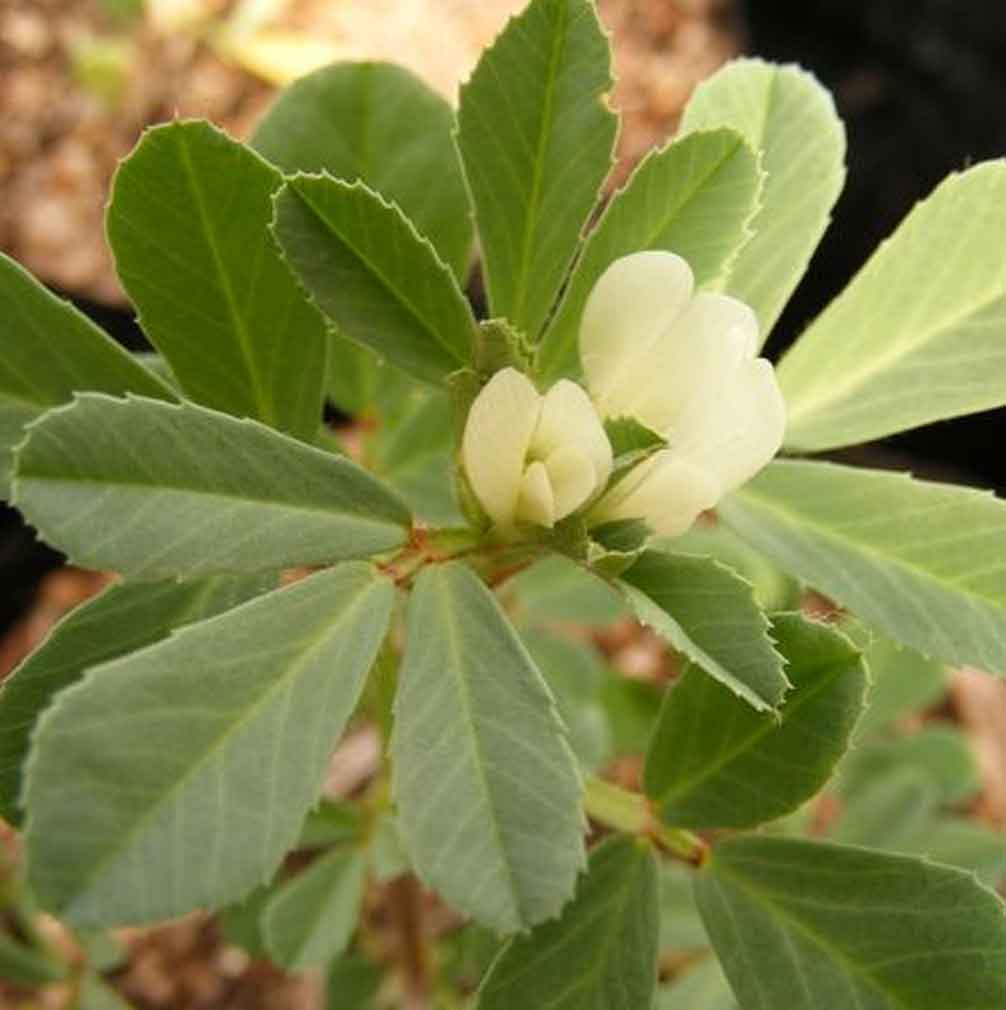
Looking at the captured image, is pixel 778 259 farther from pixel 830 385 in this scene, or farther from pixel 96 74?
pixel 96 74

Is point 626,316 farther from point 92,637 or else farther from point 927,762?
point 927,762

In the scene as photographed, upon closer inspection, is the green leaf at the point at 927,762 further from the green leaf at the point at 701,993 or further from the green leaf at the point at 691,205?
the green leaf at the point at 691,205

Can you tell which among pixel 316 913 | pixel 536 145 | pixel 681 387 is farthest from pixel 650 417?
pixel 316 913

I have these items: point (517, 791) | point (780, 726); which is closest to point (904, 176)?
point (780, 726)

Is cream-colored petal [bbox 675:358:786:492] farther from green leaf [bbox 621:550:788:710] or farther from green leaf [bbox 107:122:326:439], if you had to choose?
green leaf [bbox 107:122:326:439]

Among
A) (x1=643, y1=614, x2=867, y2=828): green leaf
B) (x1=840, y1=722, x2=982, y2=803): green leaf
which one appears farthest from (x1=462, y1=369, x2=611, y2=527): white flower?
(x1=840, y1=722, x2=982, y2=803): green leaf

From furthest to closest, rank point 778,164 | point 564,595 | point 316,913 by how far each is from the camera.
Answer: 1. point 564,595
2. point 316,913
3. point 778,164
